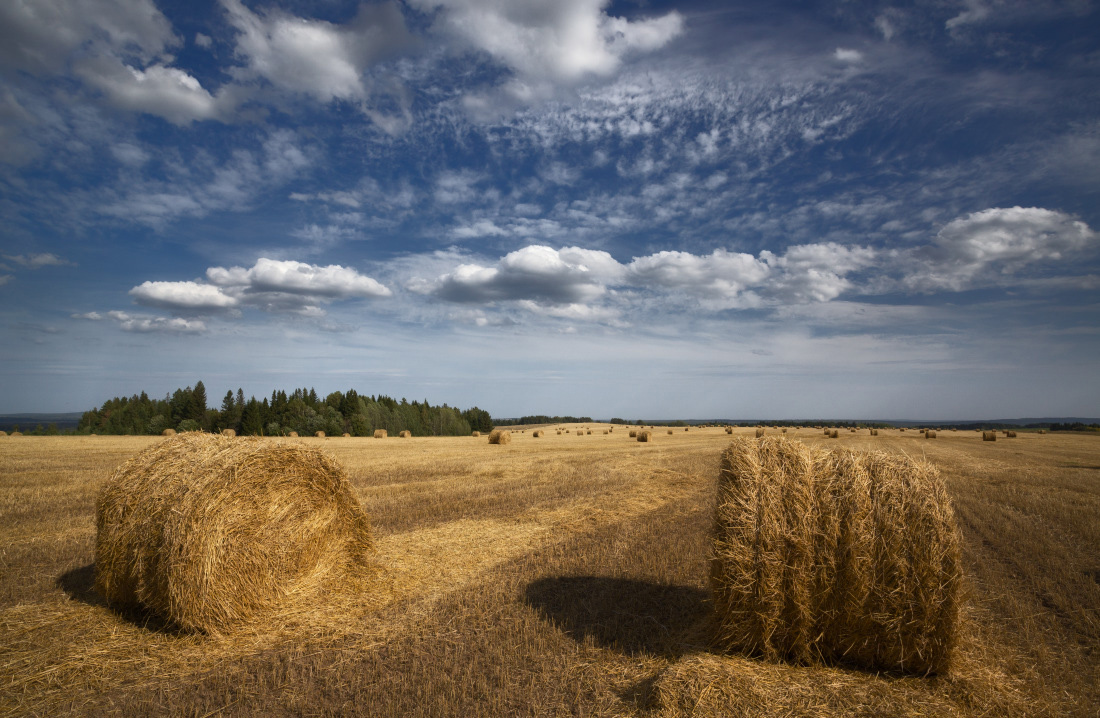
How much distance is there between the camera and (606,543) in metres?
9.05

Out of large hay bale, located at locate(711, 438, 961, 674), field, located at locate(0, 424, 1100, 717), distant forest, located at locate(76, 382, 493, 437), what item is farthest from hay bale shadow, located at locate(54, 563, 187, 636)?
distant forest, located at locate(76, 382, 493, 437)

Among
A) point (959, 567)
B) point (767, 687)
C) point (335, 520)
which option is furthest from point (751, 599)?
point (335, 520)

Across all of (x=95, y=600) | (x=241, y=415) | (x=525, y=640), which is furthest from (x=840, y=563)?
(x=241, y=415)

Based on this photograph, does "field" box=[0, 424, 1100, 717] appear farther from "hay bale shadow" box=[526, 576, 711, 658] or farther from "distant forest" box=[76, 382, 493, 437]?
"distant forest" box=[76, 382, 493, 437]

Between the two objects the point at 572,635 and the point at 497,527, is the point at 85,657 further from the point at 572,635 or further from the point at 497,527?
the point at 497,527

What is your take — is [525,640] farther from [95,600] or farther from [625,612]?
[95,600]

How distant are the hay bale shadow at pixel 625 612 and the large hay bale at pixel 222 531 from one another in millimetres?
3043

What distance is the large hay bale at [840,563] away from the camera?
181 inches

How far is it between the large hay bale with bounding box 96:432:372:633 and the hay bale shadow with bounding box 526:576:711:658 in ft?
9.98

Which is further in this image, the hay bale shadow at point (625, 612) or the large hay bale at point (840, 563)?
the hay bale shadow at point (625, 612)

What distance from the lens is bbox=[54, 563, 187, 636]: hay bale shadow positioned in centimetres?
591

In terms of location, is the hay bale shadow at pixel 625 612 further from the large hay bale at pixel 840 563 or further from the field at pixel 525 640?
the large hay bale at pixel 840 563

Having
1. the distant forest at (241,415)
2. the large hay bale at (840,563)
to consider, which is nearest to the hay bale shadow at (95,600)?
the large hay bale at (840,563)

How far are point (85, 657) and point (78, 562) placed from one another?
12.8 ft
